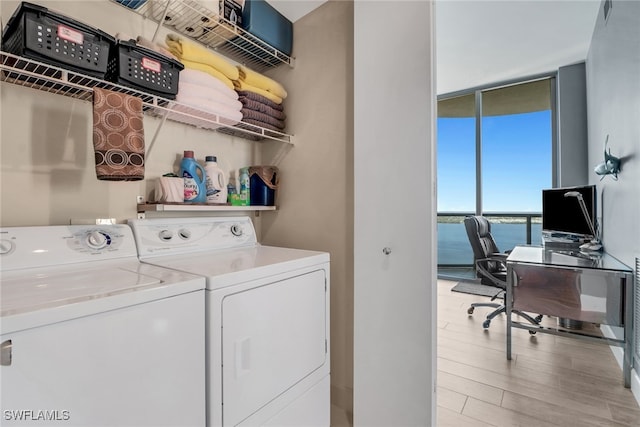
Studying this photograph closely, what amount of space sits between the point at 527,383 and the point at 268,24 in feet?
9.35

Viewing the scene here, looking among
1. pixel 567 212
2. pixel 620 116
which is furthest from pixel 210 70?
pixel 567 212

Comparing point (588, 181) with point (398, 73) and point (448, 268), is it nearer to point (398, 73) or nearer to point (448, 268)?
point (448, 268)

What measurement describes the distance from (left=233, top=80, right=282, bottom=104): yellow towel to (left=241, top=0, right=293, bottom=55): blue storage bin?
295 mm

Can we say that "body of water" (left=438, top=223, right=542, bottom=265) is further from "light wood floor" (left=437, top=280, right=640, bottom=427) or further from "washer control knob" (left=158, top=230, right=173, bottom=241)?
"washer control knob" (left=158, top=230, right=173, bottom=241)

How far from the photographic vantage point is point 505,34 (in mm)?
3041

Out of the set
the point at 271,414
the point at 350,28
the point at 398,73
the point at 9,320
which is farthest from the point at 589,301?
the point at 9,320

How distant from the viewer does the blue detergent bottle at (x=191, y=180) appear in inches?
61.5

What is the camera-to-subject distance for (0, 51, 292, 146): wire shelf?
105 centimetres

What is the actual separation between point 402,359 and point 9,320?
1.44 meters

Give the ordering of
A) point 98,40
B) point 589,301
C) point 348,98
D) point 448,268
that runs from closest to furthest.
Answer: point 98,40 < point 348,98 < point 589,301 < point 448,268

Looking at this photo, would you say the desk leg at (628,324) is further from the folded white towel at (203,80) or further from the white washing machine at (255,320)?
the folded white towel at (203,80)

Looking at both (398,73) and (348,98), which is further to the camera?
(348,98)

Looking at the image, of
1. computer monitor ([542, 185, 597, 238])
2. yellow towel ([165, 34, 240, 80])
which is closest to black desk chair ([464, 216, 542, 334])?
computer monitor ([542, 185, 597, 238])

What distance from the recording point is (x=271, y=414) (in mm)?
1189
